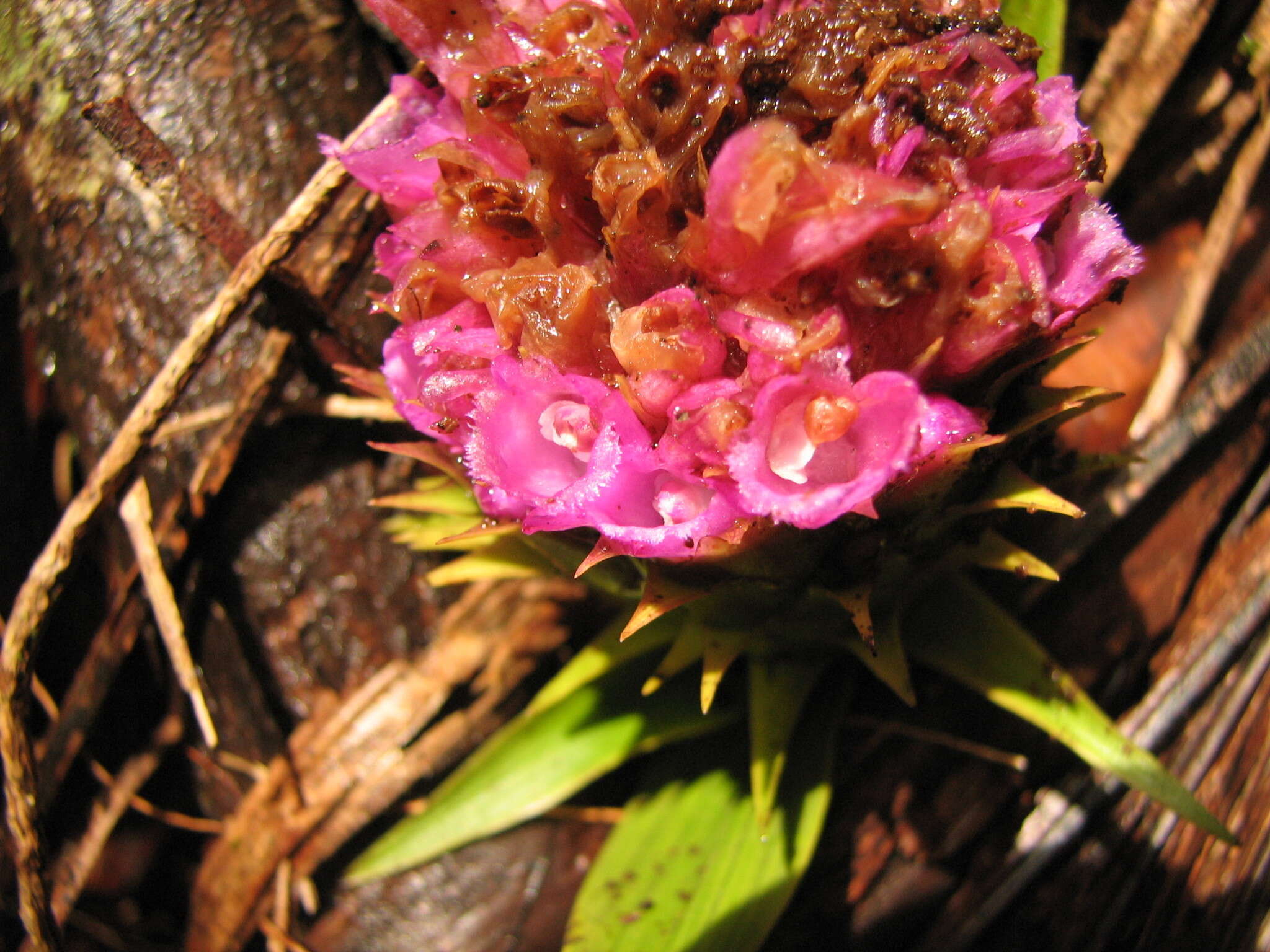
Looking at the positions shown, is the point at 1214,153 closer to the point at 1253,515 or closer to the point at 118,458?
the point at 1253,515

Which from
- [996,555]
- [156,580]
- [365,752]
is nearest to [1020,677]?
[996,555]

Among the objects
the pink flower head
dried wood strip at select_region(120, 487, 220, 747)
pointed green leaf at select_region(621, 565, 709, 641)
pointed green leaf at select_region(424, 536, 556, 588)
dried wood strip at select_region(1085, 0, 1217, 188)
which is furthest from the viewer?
dried wood strip at select_region(1085, 0, 1217, 188)

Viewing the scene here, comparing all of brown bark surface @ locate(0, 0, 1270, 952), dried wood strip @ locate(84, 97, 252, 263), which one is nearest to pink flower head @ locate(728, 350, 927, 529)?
brown bark surface @ locate(0, 0, 1270, 952)

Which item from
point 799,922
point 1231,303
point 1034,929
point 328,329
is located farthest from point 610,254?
point 1231,303

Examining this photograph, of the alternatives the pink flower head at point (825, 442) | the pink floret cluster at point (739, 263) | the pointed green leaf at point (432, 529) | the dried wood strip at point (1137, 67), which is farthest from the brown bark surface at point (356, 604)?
the pink flower head at point (825, 442)

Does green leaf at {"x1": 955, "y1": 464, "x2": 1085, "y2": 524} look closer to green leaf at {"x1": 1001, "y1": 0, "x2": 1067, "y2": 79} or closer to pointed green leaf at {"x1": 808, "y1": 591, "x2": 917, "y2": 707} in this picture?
pointed green leaf at {"x1": 808, "y1": 591, "x2": 917, "y2": 707}

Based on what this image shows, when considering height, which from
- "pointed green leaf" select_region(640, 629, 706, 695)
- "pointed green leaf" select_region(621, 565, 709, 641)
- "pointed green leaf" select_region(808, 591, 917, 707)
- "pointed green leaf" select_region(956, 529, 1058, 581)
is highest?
"pointed green leaf" select_region(621, 565, 709, 641)

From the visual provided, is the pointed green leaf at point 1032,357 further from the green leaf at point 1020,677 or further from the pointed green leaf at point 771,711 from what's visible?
the pointed green leaf at point 771,711
